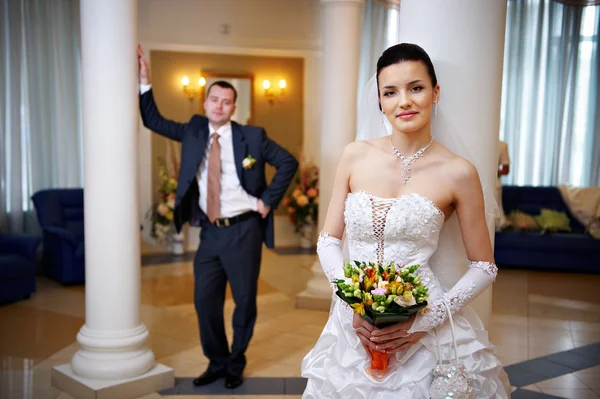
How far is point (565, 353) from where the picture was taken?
19.2 ft

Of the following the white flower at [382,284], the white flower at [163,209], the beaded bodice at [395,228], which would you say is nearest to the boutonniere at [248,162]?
the beaded bodice at [395,228]

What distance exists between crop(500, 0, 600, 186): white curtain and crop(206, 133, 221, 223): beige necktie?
6.84 meters

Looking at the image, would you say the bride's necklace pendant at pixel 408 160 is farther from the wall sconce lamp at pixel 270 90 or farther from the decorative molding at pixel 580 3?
the decorative molding at pixel 580 3

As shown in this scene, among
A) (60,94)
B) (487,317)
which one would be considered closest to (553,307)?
(487,317)

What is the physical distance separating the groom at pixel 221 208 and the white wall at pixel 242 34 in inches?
203

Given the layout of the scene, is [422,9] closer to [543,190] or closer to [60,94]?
[60,94]

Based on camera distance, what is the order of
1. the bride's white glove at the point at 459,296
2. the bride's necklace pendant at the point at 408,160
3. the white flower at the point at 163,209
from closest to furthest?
the bride's white glove at the point at 459,296 → the bride's necklace pendant at the point at 408,160 → the white flower at the point at 163,209

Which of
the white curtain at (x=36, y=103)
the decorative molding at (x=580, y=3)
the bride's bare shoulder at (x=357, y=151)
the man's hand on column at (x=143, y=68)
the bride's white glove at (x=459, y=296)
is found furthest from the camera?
the decorative molding at (x=580, y=3)

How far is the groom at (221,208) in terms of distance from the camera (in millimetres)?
4852

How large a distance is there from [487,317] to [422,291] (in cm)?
79

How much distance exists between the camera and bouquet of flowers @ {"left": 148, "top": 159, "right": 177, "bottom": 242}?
9.60 metres

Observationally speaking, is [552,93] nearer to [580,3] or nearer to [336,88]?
[580,3]

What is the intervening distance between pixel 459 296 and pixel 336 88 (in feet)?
15.1

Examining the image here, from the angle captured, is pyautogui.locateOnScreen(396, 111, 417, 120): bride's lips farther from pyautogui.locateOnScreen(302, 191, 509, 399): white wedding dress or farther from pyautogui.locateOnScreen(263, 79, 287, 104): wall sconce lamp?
pyautogui.locateOnScreen(263, 79, 287, 104): wall sconce lamp
